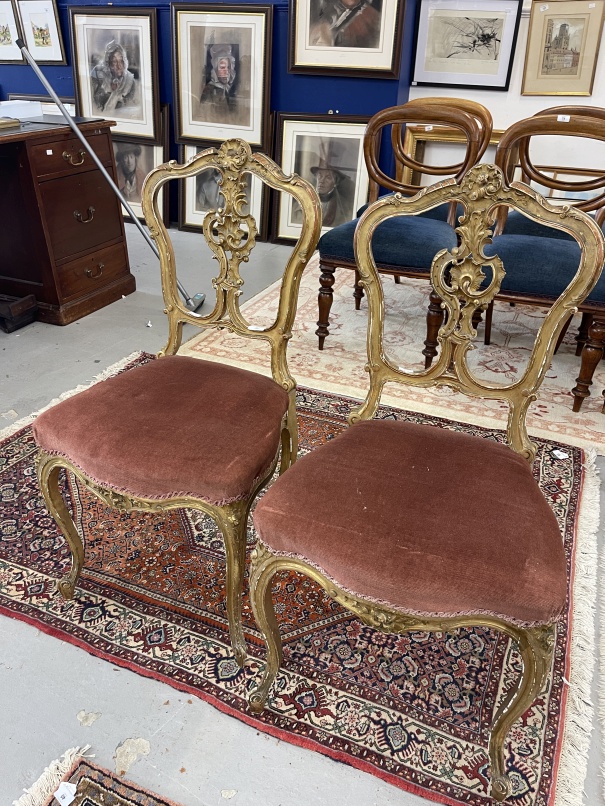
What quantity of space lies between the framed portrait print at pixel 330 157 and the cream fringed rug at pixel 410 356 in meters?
0.86

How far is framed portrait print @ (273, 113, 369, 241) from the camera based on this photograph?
419 centimetres

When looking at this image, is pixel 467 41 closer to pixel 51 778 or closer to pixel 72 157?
pixel 72 157

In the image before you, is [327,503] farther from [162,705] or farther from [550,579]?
[162,705]

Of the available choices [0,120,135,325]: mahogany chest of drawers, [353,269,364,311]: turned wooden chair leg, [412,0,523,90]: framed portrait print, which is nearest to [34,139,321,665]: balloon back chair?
[0,120,135,325]: mahogany chest of drawers

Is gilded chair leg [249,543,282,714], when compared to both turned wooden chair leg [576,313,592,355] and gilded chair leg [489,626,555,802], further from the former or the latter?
turned wooden chair leg [576,313,592,355]

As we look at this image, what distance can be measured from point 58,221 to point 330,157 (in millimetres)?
2026

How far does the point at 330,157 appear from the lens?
4.27 meters

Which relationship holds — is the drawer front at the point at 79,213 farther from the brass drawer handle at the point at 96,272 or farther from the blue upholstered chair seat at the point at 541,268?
the blue upholstered chair seat at the point at 541,268

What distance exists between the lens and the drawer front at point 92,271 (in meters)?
3.19

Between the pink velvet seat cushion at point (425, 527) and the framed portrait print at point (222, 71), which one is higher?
the framed portrait print at point (222, 71)

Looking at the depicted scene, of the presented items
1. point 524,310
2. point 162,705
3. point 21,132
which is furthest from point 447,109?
point 162,705

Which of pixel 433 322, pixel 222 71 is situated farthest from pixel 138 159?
pixel 433 322

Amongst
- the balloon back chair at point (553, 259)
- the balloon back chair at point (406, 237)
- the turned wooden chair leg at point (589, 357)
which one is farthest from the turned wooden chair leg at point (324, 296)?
the turned wooden chair leg at point (589, 357)

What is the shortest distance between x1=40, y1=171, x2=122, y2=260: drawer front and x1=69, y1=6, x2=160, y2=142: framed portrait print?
1.52 m
